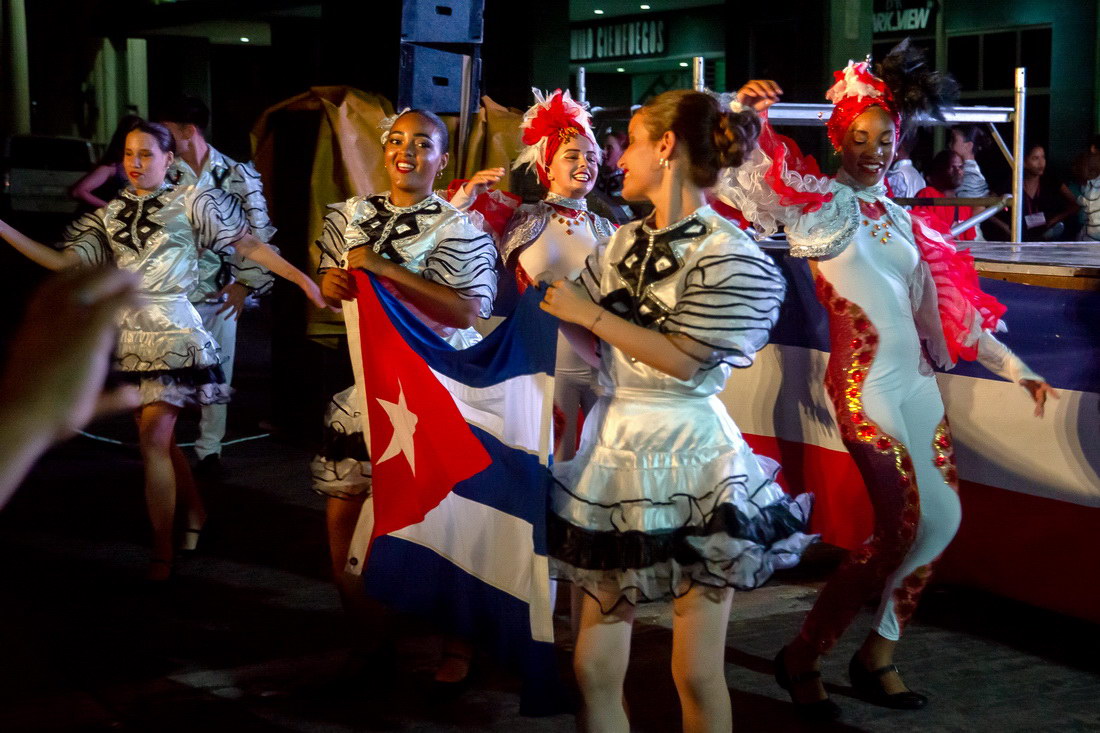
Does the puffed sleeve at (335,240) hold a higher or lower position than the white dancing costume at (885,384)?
higher

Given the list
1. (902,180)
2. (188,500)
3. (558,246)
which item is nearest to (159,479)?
(188,500)

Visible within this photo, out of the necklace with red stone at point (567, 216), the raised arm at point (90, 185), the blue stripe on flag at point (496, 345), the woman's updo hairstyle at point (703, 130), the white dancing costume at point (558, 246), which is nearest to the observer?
the woman's updo hairstyle at point (703, 130)

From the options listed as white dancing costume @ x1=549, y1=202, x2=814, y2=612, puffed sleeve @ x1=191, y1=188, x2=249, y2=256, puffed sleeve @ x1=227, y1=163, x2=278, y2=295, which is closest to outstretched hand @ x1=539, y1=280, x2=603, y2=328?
white dancing costume @ x1=549, y1=202, x2=814, y2=612

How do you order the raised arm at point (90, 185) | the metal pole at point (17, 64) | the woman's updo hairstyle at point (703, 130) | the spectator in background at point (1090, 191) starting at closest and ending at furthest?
the woman's updo hairstyle at point (703, 130) → the spectator in background at point (1090, 191) → the raised arm at point (90, 185) → the metal pole at point (17, 64)

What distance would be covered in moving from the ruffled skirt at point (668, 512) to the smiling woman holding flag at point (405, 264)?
1.20m

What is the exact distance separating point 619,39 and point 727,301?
23.2 metres

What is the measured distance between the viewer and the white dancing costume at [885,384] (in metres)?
4.11

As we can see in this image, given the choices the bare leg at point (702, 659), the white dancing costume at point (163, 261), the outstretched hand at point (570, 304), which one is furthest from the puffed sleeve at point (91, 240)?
the bare leg at point (702, 659)

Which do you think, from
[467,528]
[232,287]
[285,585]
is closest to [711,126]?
[467,528]

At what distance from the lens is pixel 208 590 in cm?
553

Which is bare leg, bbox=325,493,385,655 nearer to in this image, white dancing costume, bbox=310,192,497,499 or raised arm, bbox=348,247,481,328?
white dancing costume, bbox=310,192,497,499

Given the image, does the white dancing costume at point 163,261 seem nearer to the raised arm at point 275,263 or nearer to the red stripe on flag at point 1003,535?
the raised arm at point 275,263

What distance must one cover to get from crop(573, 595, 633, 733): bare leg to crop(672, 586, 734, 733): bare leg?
0.45 feet

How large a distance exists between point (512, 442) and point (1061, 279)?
244cm
